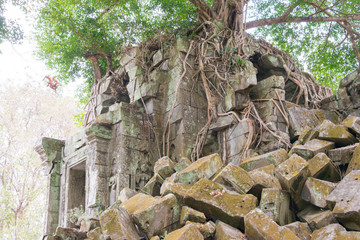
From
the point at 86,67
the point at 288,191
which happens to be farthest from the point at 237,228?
the point at 86,67

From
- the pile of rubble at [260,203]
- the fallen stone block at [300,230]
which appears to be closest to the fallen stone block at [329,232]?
the pile of rubble at [260,203]

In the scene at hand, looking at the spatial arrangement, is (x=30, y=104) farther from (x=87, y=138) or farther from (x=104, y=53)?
(x=87, y=138)

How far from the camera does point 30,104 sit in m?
19.6

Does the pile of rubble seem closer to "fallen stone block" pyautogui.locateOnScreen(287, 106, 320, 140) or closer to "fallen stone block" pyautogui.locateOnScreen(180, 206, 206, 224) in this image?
"fallen stone block" pyautogui.locateOnScreen(180, 206, 206, 224)

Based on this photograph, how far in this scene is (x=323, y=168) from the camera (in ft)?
16.2

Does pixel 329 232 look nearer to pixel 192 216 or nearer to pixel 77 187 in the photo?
pixel 192 216

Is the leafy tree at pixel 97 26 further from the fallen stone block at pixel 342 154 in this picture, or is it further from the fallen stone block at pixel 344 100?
the fallen stone block at pixel 342 154

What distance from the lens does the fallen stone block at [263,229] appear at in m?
3.95

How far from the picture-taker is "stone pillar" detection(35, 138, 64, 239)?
8992mm

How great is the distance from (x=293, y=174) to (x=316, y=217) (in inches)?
20.5

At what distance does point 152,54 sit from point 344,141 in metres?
4.97

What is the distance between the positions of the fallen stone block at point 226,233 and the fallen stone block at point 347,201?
95 cm

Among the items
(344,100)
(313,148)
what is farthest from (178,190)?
(344,100)

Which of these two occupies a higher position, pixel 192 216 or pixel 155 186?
pixel 155 186
